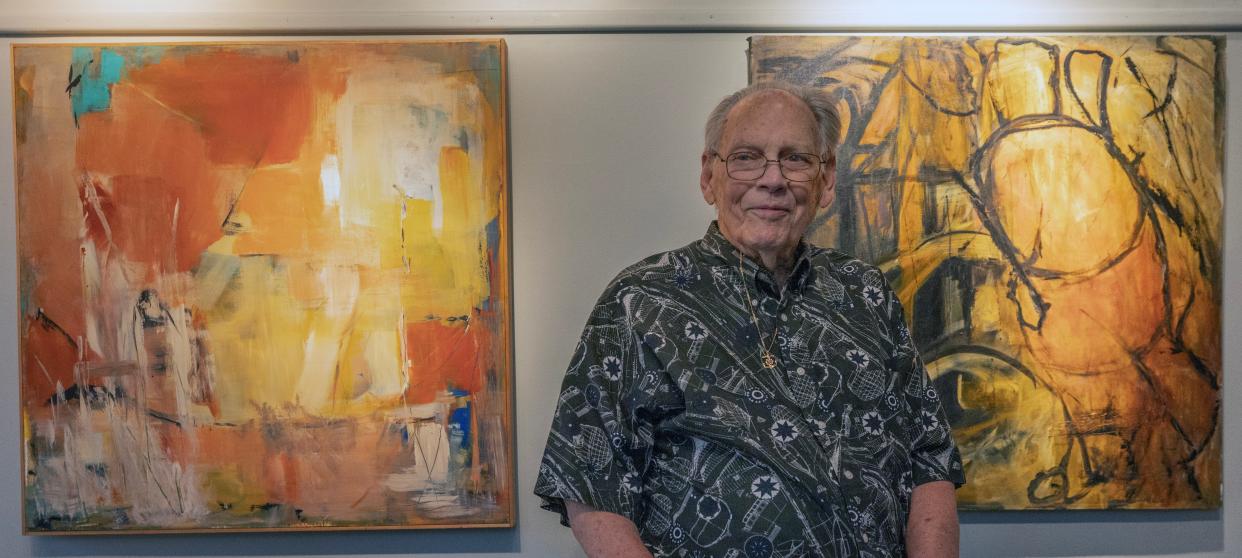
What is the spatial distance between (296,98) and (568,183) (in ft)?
2.02

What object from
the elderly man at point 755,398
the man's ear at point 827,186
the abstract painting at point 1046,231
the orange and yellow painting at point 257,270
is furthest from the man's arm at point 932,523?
the orange and yellow painting at point 257,270

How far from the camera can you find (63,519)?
2.12 metres

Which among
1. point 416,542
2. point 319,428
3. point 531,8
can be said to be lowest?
point 416,542

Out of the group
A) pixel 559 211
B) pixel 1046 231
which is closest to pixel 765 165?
pixel 559 211

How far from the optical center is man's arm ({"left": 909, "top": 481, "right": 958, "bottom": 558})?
57.4 inches

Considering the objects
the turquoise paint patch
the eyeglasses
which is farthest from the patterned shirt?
the turquoise paint patch

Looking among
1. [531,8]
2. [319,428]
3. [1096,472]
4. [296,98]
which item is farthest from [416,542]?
[1096,472]

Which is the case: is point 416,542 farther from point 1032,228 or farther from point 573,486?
point 1032,228

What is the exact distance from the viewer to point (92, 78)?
6.88 feet

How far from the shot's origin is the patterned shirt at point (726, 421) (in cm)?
134

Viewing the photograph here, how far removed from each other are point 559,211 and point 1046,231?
108 centimetres

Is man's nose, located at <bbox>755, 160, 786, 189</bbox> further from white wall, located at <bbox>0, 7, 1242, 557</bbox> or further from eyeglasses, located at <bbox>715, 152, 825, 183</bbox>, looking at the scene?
white wall, located at <bbox>0, 7, 1242, 557</bbox>

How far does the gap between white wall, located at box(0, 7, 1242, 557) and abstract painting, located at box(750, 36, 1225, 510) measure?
0.21 metres

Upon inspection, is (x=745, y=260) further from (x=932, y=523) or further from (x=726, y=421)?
(x=932, y=523)
